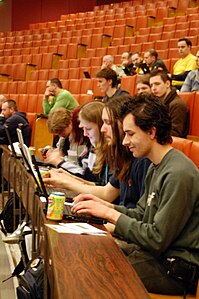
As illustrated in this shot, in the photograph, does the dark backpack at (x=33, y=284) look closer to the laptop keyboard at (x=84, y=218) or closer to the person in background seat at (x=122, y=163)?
the laptop keyboard at (x=84, y=218)

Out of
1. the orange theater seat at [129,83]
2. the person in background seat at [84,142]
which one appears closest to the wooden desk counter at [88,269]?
the person in background seat at [84,142]

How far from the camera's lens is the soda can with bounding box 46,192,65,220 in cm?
121

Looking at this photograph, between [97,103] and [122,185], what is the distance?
450mm

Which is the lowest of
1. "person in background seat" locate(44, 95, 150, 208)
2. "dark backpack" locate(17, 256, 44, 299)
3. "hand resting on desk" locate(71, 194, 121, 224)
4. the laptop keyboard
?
"dark backpack" locate(17, 256, 44, 299)

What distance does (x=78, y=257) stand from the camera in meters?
0.97

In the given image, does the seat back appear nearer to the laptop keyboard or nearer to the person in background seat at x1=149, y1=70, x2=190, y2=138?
the laptop keyboard

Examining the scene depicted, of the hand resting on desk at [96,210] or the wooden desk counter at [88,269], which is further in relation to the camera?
the hand resting on desk at [96,210]

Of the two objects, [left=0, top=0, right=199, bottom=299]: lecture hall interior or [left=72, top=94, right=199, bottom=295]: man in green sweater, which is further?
[left=72, top=94, right=199, bottom=295]: man in green sweater

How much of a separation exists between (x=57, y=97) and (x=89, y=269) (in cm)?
297

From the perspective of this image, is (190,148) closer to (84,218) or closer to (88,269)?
(84,218)

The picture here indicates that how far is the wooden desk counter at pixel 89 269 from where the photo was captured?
0.81 m

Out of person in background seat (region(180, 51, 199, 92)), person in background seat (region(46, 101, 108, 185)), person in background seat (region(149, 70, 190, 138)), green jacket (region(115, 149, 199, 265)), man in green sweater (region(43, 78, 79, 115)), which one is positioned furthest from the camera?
man in green sweater (region(43, 78, 79, 115))

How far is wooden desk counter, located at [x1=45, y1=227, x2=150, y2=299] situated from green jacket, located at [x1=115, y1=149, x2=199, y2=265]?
0.28 feet

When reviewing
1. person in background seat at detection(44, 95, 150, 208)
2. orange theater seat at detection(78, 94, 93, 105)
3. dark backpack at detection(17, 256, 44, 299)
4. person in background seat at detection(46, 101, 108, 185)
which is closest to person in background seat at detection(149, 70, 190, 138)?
person in background seat at detection(46, 101, 108, 185)
